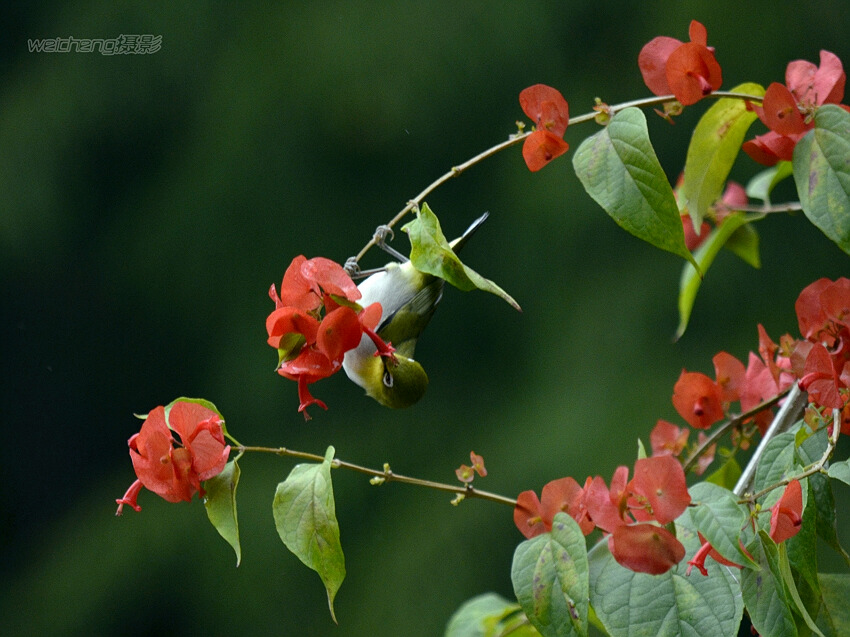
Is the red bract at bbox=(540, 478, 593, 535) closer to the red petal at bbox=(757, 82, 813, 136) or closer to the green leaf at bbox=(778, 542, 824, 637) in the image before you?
the green leaf at bbox=(778, 542, 824, 637)

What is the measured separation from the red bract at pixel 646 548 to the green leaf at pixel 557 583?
21 mm

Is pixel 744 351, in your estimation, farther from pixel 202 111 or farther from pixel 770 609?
pixel 770 609

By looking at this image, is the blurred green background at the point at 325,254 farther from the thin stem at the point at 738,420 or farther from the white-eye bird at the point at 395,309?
the thin stem at the point at 738,420

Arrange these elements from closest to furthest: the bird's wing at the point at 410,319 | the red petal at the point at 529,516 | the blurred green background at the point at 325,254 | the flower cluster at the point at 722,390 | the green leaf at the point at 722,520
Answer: the green leaf at the point at 722,520 → the red petal at the point at 529,516 → the flower cluster at the point at 722,390 → the bird's wing at the point at 410,319 → the blurred green background at the point at 325,254

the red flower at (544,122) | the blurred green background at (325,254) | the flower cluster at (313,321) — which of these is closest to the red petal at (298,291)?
the flower cluster at (313,321)

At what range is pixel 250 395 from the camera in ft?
6.81

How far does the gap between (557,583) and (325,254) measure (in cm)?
172

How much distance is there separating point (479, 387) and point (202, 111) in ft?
3.10

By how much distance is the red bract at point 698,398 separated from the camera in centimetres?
62

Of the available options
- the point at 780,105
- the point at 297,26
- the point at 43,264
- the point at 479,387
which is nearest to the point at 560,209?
the point at 479,387

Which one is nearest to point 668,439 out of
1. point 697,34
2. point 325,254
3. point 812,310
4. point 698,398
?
point 698,398

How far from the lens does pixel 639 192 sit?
0.45 meters

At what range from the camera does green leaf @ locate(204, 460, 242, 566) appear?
1.51ft

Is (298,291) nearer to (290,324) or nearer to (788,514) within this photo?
(290,324)
